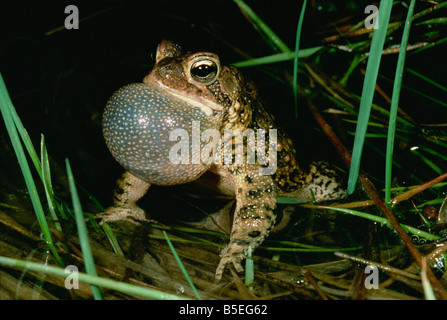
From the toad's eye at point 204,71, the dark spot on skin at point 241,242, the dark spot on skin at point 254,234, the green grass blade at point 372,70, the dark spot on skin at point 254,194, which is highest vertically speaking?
the toad's eye at point 204,71

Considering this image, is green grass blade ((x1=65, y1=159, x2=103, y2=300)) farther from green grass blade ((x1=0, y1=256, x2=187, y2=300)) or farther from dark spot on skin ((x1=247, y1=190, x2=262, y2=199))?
dark spot on skin ((x1=247, y1=190, x2=262, y2=199))

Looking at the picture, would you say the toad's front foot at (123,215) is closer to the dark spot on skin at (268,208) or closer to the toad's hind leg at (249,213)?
the toad's hind leg at (249,213)

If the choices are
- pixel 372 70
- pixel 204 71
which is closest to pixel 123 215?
pixel 204 71

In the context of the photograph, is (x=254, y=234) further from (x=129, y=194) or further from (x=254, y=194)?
(x=129, y=194)

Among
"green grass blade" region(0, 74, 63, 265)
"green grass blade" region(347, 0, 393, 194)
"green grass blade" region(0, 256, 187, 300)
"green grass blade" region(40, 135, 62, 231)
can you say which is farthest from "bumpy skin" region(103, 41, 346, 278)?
"green grass blade" region(0, 256, 187, 300)

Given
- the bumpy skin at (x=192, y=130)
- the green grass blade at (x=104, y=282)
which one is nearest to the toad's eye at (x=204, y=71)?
the bumpy skin at (x=192, y=130)

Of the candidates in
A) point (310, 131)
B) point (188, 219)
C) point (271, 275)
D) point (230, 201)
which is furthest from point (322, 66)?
point (271, 275)
